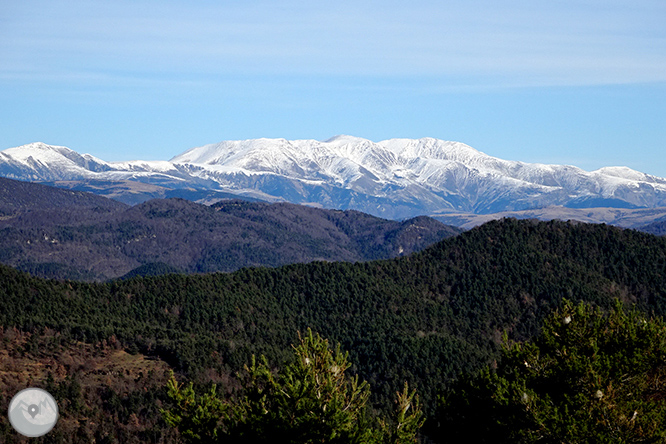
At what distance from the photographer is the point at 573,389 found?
60375mm

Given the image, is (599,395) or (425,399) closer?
(599,395)

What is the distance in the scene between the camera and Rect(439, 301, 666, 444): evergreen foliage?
2116 inches

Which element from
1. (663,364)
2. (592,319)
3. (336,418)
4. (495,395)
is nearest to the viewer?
(336,418)

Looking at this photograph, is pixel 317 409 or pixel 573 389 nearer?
pixel 317 409

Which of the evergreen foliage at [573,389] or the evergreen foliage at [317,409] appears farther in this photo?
the evergreen foliage at [573,389]

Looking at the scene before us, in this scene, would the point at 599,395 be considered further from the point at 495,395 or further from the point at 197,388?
the point at 197,388

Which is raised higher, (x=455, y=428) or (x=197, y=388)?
(x=455, y=428)

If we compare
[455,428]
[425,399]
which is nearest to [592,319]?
[455,428]

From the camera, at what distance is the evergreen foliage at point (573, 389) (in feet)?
176

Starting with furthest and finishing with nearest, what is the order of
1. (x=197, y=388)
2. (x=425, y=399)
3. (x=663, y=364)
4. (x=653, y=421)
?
1. (x=425, y=399)
2. (x=197, y=388)
3. (x=663, y=364)
4. (x=653, y=421)

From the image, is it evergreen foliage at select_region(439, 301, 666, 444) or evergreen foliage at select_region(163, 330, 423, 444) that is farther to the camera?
evergreen foliage at select_region(439, 301, 666, 444)

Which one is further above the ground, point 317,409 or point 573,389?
point 317,409

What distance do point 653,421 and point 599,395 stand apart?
419 cm

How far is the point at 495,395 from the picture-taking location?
61312 millimetres
